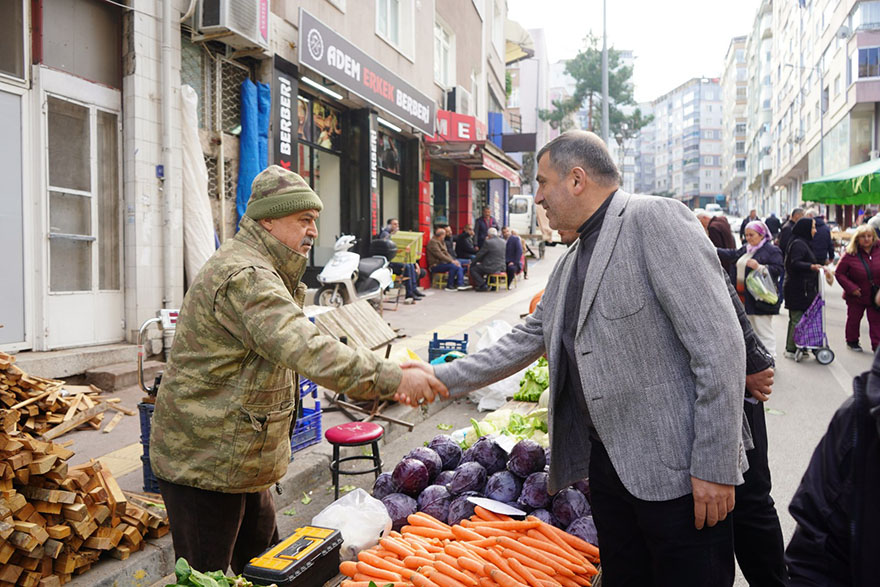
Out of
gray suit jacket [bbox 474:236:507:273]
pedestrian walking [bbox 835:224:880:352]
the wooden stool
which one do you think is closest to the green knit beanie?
pedestrian walking [bbox 835:224:880:352]

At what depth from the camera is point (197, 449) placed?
2568mm

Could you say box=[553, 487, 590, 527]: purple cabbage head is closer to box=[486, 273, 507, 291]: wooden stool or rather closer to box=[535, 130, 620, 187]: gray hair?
box=[535, 130, 620, 187]: gray hair

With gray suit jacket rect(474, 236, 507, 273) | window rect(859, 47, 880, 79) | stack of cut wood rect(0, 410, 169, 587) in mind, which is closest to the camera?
stack of cut wood rect(0, 410, 169, 587)

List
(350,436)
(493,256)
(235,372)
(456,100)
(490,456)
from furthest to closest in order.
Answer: (456,100) < (493,256) < (350,436) < (490,456) < (235,372)

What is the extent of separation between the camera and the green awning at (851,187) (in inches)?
437

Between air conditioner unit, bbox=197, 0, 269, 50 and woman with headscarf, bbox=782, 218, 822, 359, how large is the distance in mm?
8699

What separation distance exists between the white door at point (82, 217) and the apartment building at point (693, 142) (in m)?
128

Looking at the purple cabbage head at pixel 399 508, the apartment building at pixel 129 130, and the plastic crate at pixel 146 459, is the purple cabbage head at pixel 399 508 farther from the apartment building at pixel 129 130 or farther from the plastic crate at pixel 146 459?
the apartment building at pixel 129 130

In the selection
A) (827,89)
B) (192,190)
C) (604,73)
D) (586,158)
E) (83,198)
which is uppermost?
(827,89)

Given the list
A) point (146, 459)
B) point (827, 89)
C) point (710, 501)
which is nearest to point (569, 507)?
point (710, 501)

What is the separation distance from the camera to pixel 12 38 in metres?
6.49

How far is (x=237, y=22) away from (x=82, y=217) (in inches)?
134

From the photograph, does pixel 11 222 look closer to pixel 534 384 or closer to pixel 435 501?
pixel 435 501

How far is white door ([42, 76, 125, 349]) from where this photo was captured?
6.88 metres
